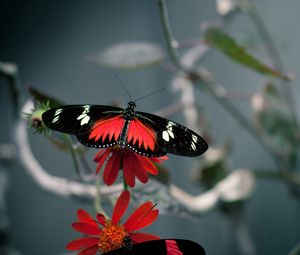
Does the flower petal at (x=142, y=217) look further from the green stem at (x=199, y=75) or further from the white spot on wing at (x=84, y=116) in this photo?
the green stem at (x=199, y=75)

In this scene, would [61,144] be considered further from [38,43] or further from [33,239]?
[33,239]

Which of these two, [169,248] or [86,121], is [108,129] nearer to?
[86,121]

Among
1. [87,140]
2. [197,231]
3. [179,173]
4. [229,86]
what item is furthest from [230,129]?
[87,140]

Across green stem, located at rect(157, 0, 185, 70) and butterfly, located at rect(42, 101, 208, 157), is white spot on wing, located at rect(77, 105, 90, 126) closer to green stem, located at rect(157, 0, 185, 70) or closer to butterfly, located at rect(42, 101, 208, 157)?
butterfly, located at rect(42, 101, 208, 157)

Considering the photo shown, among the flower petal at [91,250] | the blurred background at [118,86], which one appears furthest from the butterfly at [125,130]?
the blurred background at [118,86]

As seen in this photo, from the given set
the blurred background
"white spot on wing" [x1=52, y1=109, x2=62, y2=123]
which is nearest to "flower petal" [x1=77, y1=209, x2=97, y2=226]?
"white spot on wing" [x1=52, y1=109, x2=62, y2=123]
